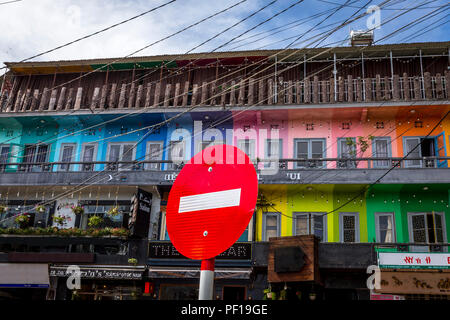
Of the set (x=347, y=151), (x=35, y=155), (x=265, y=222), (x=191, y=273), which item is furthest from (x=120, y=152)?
(x=347, y=151)

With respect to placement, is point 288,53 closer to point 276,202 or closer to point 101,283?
point 276,202

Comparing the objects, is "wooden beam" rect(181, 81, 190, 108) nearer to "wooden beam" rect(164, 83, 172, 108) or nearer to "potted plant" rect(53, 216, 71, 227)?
"wooden beam" rect(164, 83, 172, 108)

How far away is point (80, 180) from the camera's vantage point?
2495 centimetres

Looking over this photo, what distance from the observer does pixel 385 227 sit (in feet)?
75.6

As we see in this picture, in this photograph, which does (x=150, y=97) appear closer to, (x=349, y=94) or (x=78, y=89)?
(x=78, y=89)

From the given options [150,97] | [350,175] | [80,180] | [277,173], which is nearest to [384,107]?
[350,175]

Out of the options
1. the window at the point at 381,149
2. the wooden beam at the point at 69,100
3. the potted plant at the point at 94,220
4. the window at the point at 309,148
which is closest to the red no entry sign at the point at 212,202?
the potted plant at the point at 94,220

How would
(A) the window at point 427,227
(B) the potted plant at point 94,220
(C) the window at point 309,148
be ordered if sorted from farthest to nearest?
1. (C) the window at point 309,148
2. (B) the potted plant at point 94,220
3. (A) the window at point 427,227

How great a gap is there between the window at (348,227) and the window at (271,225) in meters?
2.82

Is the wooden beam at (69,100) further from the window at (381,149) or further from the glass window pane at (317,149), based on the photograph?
the window at (381,149)

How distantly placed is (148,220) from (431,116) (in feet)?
45.5

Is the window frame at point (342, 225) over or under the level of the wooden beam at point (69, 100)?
under

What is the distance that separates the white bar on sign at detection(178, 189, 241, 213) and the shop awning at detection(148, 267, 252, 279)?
15877 mm

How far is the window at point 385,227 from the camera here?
74.5ft
